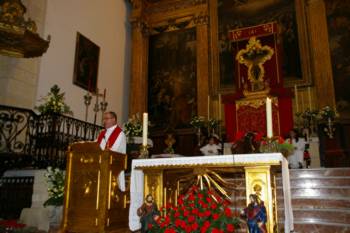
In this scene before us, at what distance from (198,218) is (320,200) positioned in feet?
10.2

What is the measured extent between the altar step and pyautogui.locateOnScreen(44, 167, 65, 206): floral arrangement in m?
3.60

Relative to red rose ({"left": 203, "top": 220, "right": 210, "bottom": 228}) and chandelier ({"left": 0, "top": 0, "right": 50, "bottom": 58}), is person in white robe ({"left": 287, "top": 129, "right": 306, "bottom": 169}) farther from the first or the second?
chandelier ({"left": 0, "top": 0, "right": 50, "bottom": 58})

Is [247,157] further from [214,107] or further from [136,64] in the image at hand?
[136,64]

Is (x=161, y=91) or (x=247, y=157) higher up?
(x=161, y=91)

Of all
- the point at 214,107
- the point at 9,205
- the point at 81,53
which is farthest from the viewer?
the point at 214,107

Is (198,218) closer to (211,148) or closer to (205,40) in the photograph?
(211,148)

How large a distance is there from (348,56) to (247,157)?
342 inches

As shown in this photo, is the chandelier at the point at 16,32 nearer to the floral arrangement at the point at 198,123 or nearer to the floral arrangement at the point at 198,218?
the floral arrangement at the point at 198,218

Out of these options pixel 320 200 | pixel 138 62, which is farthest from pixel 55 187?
pixel 138 62

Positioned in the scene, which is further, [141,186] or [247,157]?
[141,186]

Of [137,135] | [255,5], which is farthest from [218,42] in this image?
[137,135]

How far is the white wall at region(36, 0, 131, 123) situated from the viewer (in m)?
9.88

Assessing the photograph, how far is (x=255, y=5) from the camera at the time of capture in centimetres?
1276

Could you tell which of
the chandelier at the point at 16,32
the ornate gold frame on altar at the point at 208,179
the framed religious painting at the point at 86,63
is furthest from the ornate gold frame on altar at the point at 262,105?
the chandelier at the point at 16,32
